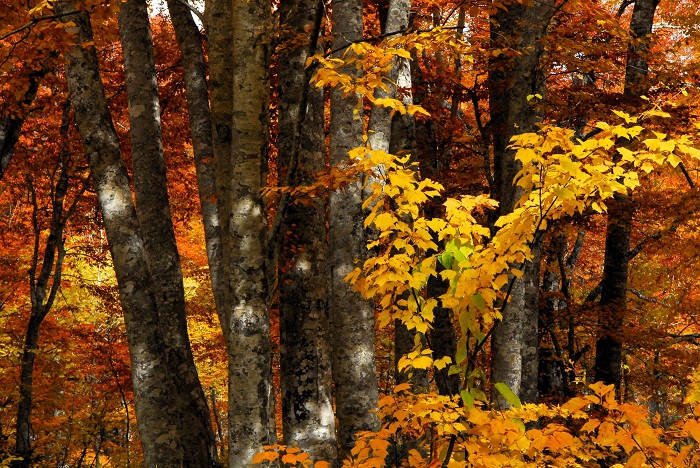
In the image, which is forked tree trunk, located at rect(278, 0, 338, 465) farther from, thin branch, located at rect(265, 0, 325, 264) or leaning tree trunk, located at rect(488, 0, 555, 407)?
leaning tree trunk, located at rect(488, 0, 555, 407)

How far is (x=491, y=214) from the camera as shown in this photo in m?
8.94

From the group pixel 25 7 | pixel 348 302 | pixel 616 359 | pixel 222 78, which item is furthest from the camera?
pixel 616 359

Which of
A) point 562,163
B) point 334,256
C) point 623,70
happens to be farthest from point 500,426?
point 623,70

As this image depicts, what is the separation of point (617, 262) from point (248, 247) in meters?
8.33

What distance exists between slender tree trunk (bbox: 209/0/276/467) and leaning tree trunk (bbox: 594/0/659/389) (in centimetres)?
726

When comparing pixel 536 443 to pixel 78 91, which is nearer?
pixel 536 443

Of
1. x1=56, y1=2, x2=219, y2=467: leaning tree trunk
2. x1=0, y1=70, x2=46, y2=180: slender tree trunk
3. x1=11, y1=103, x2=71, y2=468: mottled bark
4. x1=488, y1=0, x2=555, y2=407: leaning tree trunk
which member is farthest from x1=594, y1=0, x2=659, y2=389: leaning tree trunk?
x1=11, y1=103, x2=71, y2=468: mottled bark

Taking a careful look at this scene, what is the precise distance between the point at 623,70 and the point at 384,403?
A: 907 centimetres

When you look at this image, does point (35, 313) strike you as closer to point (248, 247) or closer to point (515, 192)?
point (248, 247)

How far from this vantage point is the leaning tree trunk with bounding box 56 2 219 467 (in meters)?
5.05

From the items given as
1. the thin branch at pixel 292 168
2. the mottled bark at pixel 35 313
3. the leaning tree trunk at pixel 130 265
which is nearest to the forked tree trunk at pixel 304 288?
the thin branch at pixel 292 168

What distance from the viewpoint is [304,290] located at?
5.00 metres

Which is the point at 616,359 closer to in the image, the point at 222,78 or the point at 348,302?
the point at 348,302

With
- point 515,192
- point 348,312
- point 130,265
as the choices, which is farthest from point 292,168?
point 515,192
